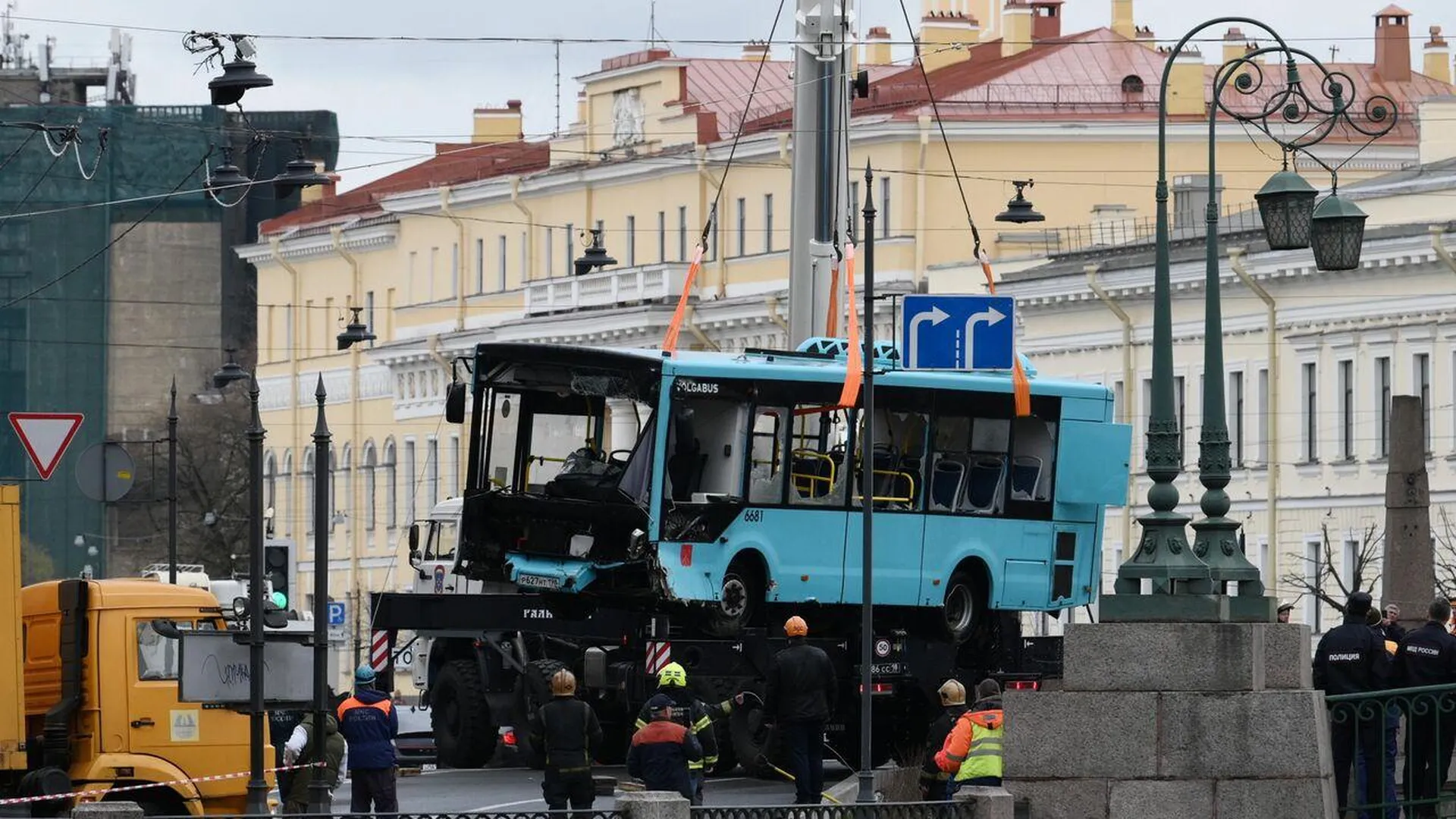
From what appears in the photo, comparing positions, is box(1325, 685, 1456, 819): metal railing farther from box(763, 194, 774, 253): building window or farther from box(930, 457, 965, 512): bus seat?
box(763, 194, 774, 253): building window

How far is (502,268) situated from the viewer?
97.4 metres

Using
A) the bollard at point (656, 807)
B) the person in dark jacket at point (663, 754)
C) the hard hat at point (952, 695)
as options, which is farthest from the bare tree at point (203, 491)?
the bollard at point (656, 807)

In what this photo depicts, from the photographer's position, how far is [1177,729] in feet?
72.8

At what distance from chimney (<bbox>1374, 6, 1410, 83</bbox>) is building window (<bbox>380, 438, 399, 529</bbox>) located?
1072 inches

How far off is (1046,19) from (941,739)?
64.3m

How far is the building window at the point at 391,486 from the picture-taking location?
332 feet

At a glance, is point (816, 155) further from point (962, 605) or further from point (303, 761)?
point (303, 761)

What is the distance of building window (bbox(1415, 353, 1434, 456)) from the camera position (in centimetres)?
6481

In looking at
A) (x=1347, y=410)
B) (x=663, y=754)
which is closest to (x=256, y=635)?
(x=663, y=754)

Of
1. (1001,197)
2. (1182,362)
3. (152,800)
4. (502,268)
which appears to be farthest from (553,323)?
(152,800)

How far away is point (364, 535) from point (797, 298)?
6786 cm

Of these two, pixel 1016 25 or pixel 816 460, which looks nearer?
pixel 816 460

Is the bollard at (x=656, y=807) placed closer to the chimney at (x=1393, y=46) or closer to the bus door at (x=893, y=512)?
the bus door at (x=893, y=512)

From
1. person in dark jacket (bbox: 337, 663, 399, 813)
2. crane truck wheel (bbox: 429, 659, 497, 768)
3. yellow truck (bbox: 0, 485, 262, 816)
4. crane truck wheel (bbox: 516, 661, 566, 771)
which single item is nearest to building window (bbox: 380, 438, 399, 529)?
crane truck wheel (bbox: 429, 659, 497, 768)
